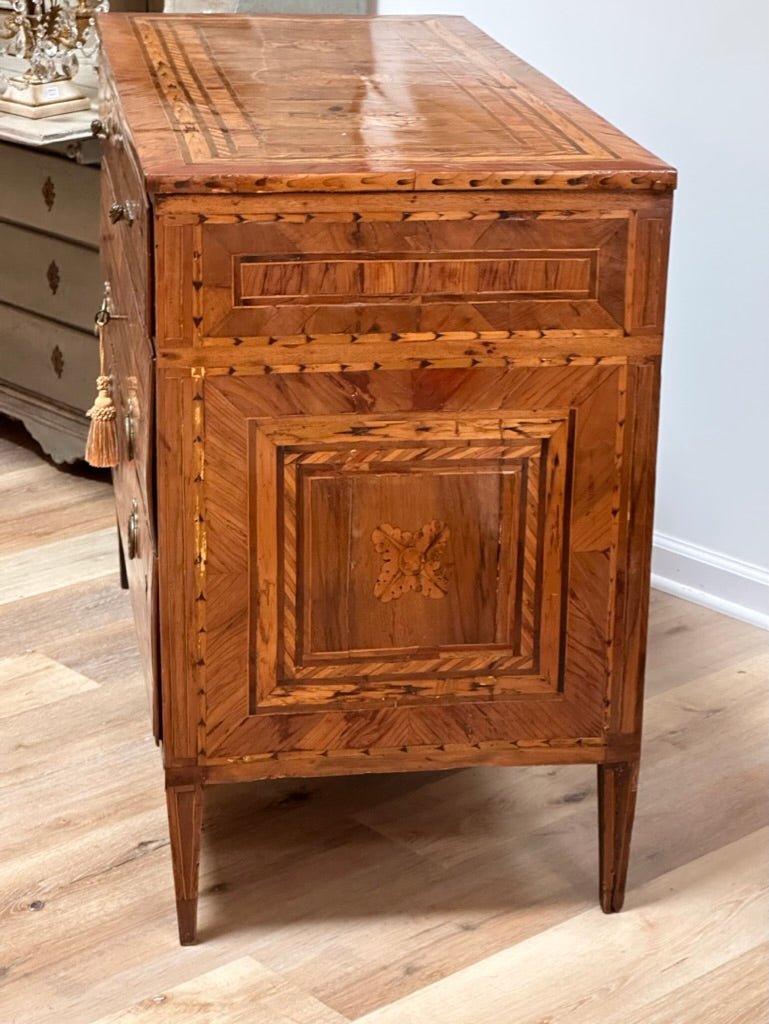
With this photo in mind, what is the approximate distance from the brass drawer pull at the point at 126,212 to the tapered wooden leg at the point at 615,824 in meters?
0.86

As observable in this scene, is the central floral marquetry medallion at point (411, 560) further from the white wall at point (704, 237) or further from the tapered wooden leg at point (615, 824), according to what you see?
the white wall at point (704, 237)

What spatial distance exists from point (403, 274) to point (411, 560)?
0.32 m

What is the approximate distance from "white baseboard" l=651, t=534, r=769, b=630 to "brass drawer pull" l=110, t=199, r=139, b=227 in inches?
49.7

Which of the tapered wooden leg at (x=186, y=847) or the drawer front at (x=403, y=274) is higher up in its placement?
the drawer front at (x=403, y=274)

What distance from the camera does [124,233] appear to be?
80.3 inches

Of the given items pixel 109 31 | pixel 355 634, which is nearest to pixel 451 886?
pixel 355 634

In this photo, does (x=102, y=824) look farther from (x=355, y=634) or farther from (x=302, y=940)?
(x=355, y=634)

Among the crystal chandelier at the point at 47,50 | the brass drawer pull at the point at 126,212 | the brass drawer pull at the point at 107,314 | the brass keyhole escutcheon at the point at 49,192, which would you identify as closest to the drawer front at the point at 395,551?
the brass drawer pull at the point at 126,212

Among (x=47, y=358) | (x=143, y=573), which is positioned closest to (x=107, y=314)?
(x=143, y=573)

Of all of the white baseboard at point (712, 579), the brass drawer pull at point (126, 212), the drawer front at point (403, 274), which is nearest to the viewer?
the drawer front at point (403, 274)

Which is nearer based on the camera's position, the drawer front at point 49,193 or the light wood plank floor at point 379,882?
the light wood plank floor at point 379,882

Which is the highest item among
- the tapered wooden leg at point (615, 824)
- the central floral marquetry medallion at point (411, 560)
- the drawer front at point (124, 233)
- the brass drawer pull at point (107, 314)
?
the drawer front at point (124, 233)

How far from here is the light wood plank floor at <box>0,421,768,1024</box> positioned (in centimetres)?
175

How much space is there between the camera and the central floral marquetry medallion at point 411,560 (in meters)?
1.72
